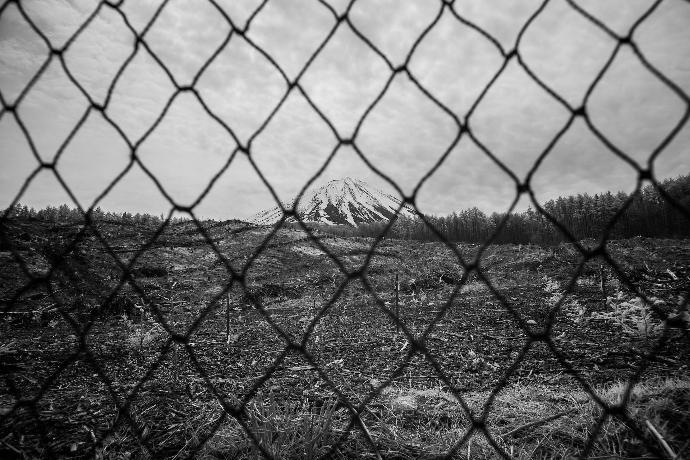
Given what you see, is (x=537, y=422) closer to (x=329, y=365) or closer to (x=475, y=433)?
(x=475, y=433)

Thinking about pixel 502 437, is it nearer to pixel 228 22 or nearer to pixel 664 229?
pixel 228 22

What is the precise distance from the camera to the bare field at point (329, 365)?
150 cm

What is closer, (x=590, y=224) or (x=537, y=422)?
(x=537, y=422)

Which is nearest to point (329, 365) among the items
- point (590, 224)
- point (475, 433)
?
point (475, 433)

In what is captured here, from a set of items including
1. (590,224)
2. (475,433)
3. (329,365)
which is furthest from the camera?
(590,224)

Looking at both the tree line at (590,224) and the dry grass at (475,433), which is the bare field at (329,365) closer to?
the dry grass at (475,433)

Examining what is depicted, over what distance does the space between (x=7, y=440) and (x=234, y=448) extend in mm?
868

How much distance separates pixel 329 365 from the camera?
11.5 feet

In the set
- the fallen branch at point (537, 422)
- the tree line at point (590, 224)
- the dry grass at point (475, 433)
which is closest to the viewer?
the dry grass at point (475, 433)

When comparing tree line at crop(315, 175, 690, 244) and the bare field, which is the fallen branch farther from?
tree line at crop(315, 175, 690, 244)

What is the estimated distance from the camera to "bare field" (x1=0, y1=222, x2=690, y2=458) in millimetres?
1497

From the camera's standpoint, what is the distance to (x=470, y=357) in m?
3.83

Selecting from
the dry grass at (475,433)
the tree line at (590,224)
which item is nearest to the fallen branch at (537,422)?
the dry grass at (475,433)

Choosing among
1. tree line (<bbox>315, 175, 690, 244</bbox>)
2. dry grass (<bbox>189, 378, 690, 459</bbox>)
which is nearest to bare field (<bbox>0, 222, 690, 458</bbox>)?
dry grass (<bbox>189, 378, 690, 459</bbox>)
